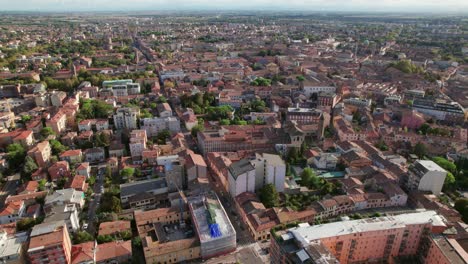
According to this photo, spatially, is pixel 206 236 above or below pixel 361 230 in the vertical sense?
below

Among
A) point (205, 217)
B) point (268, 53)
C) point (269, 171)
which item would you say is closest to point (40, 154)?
point (205, 217)

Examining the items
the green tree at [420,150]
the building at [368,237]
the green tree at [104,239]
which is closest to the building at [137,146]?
the green tree at [104,239]

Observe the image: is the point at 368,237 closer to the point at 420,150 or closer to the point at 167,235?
the point at 167,235

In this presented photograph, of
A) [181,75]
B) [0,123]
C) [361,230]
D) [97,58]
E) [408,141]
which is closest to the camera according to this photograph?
[361,230]

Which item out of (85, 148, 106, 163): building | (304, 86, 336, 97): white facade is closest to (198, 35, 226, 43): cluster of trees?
(304, 86, 336, 97): white facade

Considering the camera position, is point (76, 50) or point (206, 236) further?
point (76, 50)

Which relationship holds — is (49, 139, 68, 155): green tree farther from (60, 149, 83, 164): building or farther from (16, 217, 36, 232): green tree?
(16, 217, 36, 232): green tree

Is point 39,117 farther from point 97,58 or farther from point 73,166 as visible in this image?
point 97,58

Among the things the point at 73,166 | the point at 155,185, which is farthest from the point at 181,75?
the point at 155,185
